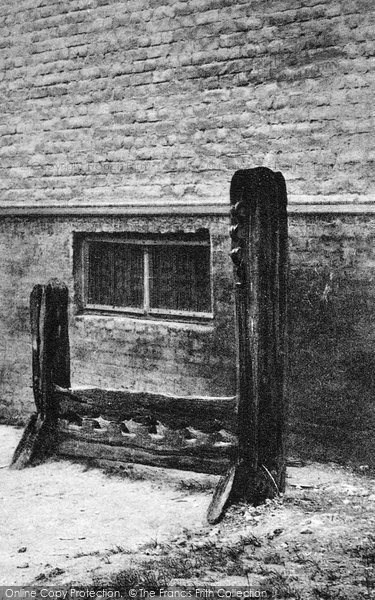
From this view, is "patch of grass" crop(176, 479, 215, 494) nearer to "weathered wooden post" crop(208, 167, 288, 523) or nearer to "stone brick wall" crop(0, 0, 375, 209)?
"weathered wooden post" crop(208, 167, 288, 523)

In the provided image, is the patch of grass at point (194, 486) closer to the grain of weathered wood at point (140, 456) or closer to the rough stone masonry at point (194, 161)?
the grain of weathered wood at point (140, 456)

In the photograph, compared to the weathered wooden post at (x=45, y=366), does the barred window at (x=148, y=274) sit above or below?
above

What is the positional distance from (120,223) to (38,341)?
5.98ft

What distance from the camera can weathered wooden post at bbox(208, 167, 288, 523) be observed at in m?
5.59

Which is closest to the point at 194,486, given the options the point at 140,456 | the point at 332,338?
the point at 140,456

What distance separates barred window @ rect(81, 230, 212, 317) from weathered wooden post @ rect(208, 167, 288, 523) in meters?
1.92

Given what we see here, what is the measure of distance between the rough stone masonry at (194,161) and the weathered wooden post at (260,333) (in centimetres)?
126

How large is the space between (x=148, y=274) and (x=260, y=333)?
2.80 m

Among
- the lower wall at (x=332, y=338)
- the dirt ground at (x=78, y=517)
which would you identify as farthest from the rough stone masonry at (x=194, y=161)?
the dirt ground at (x=78, y=517)

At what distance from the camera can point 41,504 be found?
6.20 meters

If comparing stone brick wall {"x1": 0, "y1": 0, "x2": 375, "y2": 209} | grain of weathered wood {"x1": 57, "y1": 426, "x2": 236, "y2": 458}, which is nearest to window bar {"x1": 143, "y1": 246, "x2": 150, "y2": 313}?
stone brick wall {"x1": 0, "y1": 0, "x2": 375, "y2": 209}

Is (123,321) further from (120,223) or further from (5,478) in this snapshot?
(5,478)

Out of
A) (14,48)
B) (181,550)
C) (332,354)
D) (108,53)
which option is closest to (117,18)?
(108,53)

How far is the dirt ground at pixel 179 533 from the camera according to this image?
4.25m
